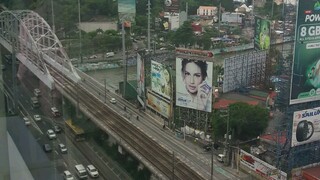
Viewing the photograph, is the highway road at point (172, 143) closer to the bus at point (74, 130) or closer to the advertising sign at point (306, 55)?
the advertising sign at point (306, 55)

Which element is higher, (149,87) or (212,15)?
(212,15)

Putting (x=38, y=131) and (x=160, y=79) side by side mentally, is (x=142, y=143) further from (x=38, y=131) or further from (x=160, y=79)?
(x=38, y=131)

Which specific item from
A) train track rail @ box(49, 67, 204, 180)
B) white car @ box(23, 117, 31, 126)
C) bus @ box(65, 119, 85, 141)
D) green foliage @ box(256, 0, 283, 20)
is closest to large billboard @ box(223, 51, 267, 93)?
train track rail @ box(49, 67, 204, 180)

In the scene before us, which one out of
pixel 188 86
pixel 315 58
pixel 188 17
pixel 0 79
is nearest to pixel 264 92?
pixel 188 86

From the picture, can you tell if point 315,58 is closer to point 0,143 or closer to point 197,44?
point 0,143

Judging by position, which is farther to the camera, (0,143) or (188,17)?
(188,17)

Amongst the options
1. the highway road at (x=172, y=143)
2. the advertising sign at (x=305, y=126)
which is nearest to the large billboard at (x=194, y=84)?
the highway road at (x=172, y=143)
